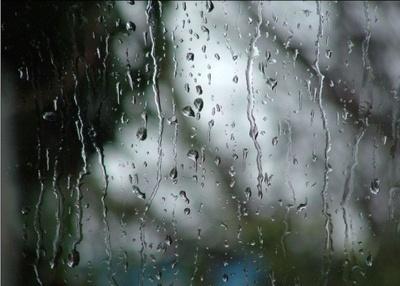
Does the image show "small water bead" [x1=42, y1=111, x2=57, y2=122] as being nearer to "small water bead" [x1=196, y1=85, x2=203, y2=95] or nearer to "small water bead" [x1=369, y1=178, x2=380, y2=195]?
"small water bead" [x1=196, y1=85, x2=203, y2=95]

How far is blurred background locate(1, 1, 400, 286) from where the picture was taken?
87cm

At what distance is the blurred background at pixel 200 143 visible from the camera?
87 cm

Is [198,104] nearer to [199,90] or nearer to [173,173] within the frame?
[199,90]

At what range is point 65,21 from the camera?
0.93 meters

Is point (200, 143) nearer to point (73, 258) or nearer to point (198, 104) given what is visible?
point (198, 104)

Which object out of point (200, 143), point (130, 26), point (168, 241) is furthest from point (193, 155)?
point (130, 26)

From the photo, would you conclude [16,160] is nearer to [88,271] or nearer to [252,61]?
[88,271]

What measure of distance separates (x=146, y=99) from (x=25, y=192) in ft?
0.87

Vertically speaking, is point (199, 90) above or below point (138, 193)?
above

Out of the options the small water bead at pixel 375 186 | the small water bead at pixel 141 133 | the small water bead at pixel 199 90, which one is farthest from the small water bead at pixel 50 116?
the small water bead at pixel 375 186

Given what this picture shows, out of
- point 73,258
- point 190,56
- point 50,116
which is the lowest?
point 73,258

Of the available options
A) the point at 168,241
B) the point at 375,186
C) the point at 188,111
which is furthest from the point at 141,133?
the point at 375,186

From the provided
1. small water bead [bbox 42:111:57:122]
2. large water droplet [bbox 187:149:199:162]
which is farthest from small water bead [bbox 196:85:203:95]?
small water bead [bbox 42:111:57:122]

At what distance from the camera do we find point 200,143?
0.90 metres
